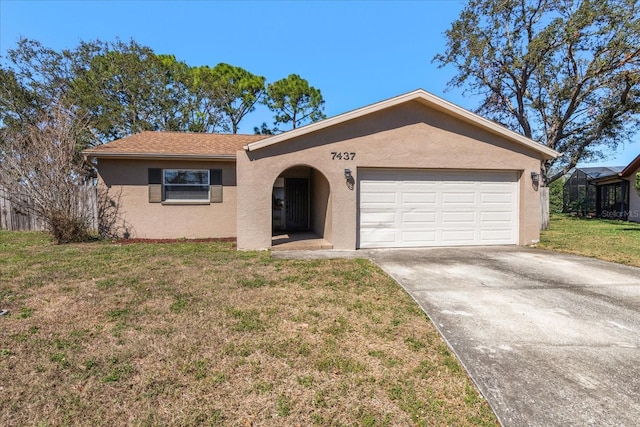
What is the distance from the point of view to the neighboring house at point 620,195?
20.3m

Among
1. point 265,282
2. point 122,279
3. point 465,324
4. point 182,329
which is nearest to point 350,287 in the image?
point 265,282

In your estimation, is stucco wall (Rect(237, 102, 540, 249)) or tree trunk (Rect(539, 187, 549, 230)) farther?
tree trunk (Rect(539, 187, 549, 230))

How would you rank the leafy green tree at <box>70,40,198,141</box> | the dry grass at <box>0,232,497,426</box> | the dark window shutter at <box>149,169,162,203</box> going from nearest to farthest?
1. the dry grass at <box>0,232,497,426</box>
2. the dark window shutter at <box>149,169,162,203</box>
3. the leafy green tree at <box>70,40,198,141</box>

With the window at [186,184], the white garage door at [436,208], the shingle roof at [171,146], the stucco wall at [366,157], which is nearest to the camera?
the stucco wall at [366,157]

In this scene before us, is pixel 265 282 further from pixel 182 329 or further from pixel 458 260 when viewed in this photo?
pixel 458 260

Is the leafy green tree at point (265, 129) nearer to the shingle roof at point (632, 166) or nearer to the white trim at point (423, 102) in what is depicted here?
the white trim at point (423, 102)

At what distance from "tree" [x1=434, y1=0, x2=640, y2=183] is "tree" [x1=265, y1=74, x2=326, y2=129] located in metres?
10.1

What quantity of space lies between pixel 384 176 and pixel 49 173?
9969 millimetres

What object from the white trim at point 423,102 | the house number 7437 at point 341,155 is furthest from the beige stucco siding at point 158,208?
the house number 7437 at point 341,155

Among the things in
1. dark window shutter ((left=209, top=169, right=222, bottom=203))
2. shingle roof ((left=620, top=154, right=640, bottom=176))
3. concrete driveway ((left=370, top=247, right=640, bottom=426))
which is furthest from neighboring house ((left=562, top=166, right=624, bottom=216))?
dark window shutter ((left=209, top=169, right=222, bottom=203))

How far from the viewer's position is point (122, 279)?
6000mm

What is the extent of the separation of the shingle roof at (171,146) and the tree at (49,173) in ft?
2.53

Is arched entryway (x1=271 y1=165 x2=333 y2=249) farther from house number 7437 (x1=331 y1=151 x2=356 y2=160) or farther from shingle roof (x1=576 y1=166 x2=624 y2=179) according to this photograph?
shingle roof (x1=576 y1=166 x2=624 y2=179)

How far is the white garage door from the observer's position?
927 cm
